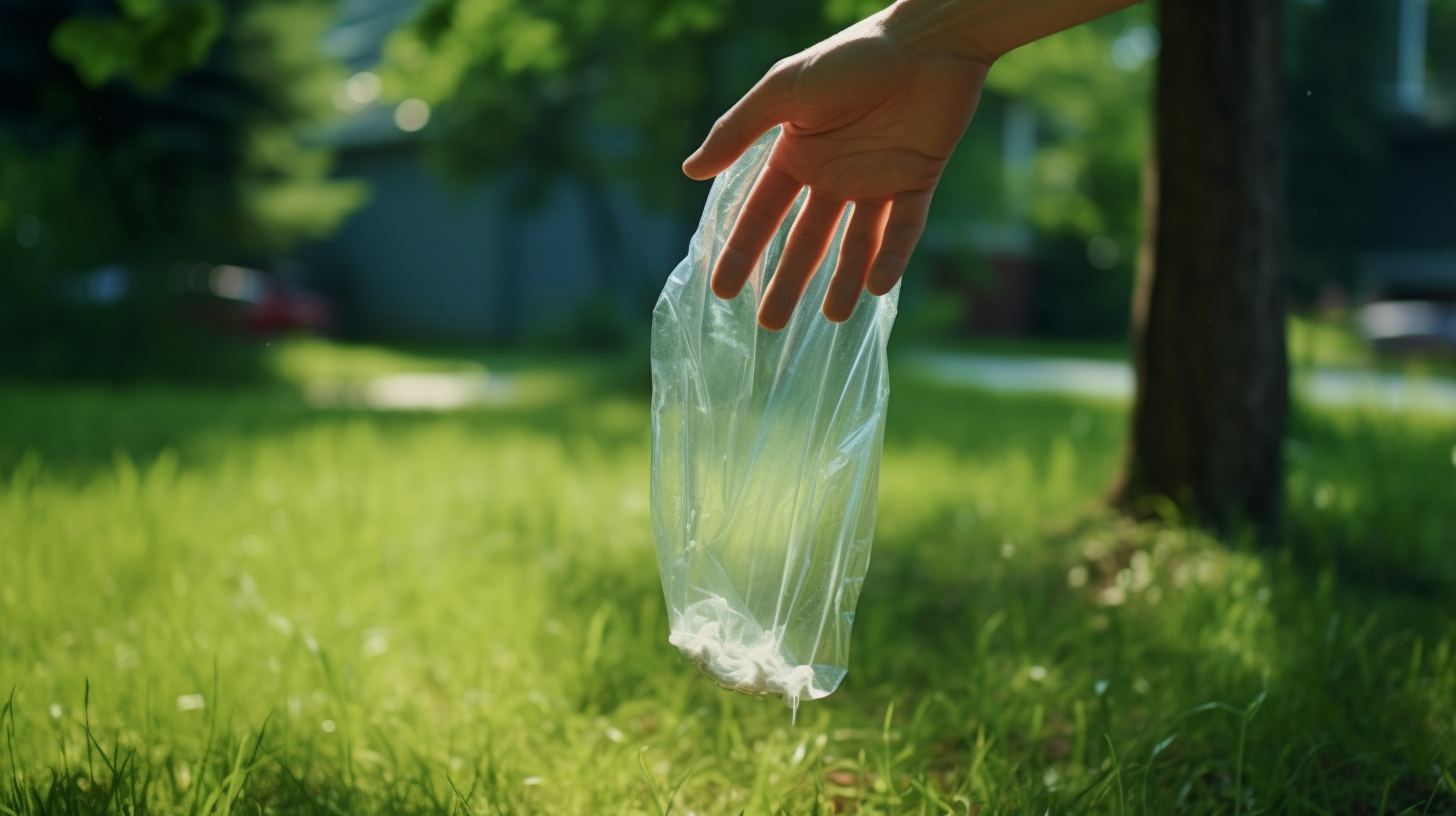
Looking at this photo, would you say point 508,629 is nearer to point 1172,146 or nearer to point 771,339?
point 771,339

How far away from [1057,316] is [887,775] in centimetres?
2132

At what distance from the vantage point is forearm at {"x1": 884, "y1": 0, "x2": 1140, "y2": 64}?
1.77 metres

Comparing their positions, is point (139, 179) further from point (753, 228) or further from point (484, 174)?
point (753, 228)

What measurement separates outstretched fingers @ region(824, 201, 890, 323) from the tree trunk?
1.84 meters

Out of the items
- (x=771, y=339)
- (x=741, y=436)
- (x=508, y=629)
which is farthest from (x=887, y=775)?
(x=508, y=629)

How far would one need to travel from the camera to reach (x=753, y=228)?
184cm

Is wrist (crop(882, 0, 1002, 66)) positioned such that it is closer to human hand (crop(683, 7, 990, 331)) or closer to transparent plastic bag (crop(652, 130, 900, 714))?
human hand (crop(683, 7, 990, 331))

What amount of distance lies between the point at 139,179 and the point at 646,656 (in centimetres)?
1003

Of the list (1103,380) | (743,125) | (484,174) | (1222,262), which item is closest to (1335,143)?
(1103,380)

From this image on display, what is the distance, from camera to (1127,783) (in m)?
1.96


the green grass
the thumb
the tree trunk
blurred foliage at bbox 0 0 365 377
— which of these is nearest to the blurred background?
blurred foliage at bbox 0 0 365 377

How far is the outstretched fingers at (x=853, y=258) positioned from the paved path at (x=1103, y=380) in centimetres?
431

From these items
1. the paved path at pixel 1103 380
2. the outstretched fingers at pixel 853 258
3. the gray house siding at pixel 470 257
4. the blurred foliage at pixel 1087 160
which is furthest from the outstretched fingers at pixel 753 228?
the gray house siding at pixel 470 257

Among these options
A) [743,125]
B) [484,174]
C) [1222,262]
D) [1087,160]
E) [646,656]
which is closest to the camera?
[743,125]
